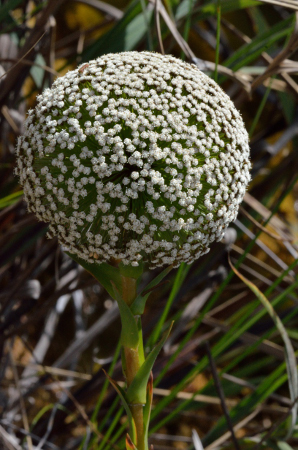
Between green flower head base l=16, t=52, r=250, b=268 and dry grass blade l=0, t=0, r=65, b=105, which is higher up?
dry grass blade l=0, t=0, r=65, b=105

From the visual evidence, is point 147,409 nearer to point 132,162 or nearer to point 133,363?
point 133,363

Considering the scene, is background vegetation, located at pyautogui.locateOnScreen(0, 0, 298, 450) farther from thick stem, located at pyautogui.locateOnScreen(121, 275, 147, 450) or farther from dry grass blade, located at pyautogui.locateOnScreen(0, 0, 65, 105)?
thick stem, located at pyautogui.locateOnScreen(121, 275, 147, 450)

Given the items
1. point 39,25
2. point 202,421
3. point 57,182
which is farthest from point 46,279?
point 57,182

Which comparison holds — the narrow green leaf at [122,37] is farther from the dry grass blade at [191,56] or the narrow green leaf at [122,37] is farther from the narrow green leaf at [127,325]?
the narrow green leaf at [127,325]

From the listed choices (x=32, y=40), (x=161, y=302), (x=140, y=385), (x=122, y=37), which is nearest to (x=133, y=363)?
(x=140, y=385)

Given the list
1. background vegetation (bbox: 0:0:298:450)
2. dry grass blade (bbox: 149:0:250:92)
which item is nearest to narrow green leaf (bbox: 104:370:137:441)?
background vegetation (bbox: 0:0:298:450)

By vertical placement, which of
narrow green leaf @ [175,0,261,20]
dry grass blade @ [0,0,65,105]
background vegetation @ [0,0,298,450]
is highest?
dry grass blade @ [0,0,65,105]

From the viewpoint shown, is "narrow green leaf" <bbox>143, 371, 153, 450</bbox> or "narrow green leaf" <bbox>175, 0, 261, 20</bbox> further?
"narrow green leaf" <bbox>175, 0, 261, 20</bbox>

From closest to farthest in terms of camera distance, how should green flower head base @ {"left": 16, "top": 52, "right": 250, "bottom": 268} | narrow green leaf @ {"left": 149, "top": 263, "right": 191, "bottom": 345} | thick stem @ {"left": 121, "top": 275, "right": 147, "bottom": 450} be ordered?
green flower head base @ {"left": 16, "top": 52, "right": 250, "bottom": 268} → thick stem @ {"left": 121, "top": 275, "right": 147, "bottom": 450} → narrow green leaf @ {"left": 149, "top": 263, "right": 191, "bottom": 345}
